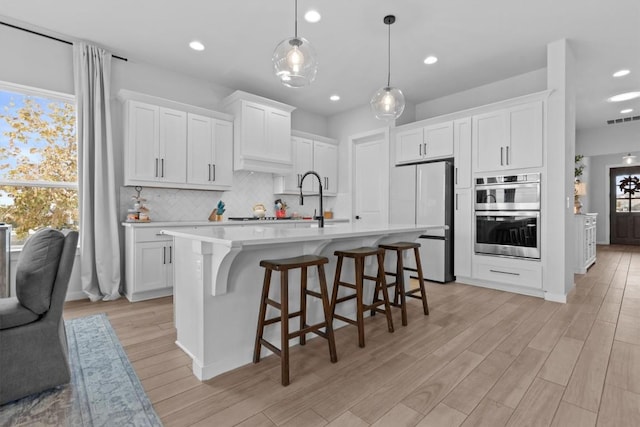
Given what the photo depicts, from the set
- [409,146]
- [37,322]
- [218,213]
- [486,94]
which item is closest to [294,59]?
[37,322]

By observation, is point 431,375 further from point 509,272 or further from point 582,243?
point 582,243

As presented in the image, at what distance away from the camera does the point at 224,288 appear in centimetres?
200

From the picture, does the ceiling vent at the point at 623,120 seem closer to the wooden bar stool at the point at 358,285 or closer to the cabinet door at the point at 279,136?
the cabinet door at the point at 279,136

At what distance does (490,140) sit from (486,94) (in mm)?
1119

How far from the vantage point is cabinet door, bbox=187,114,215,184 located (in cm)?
420

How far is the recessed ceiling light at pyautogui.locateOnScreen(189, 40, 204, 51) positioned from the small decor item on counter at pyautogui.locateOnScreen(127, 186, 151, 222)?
1811 mm

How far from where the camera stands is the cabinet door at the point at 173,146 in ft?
13.0

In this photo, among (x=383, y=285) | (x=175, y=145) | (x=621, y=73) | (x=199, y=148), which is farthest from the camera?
(x=621, y=73)

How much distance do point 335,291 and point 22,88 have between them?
3869 mm

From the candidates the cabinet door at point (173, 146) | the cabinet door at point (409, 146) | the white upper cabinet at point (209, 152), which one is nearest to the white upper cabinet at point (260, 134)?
the white upper cabinet at point (209, 152)

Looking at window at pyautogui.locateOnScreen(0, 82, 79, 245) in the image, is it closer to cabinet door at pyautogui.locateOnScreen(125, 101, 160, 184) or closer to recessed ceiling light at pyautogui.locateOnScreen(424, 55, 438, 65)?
cabinet door at pyautogui.locateOnScreen(125, 101, 160, 184)

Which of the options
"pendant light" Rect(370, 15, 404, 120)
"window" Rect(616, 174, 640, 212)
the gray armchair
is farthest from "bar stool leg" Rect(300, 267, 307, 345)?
"window" Rect(616, 174, 640, 212)

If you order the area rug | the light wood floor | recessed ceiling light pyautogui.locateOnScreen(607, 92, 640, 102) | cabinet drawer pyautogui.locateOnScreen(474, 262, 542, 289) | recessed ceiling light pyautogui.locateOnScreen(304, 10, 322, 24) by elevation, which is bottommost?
the light wood floor

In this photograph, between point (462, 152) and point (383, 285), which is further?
point (462, 152)
